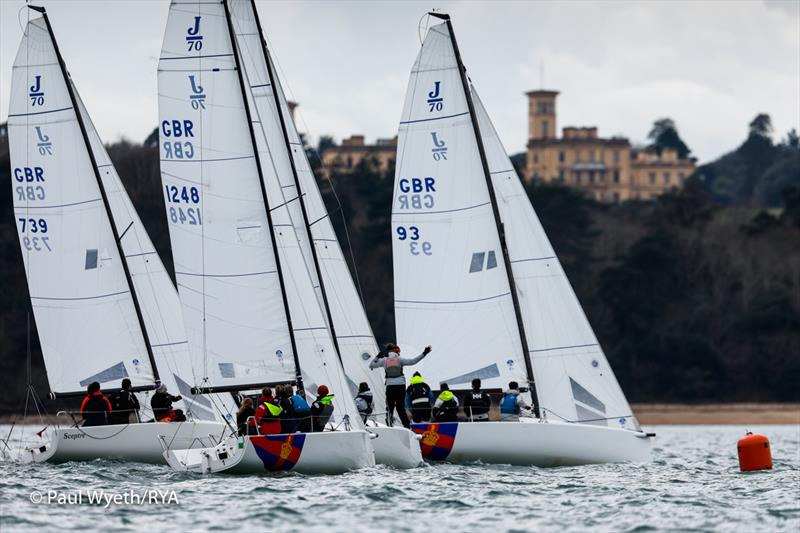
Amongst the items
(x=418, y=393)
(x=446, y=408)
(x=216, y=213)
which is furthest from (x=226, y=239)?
(x=446, y=408)

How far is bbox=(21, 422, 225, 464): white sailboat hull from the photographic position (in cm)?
2423

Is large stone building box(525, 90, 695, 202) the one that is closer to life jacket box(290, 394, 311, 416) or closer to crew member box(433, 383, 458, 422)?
crew member box(433, 383, 458, 422)

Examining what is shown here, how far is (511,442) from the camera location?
24.2m

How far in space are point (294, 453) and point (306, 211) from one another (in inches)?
261

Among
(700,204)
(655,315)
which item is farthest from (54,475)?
(700,204)

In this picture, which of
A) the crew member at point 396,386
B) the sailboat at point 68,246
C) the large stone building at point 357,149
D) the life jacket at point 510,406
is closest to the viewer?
the crew member at point 396,386

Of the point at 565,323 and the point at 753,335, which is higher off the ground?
the point at 753,335

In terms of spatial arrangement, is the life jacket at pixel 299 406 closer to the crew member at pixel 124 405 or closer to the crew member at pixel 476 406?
the crew member at pixel 476 406

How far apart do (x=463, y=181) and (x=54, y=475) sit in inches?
318

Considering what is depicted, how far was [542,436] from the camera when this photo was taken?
24281 mm

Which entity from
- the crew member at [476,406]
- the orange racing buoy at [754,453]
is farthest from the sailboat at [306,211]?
the orange racing buoy at [754,453]

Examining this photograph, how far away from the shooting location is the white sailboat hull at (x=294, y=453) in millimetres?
20938

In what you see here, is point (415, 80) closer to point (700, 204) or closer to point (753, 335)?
point (753, 335)

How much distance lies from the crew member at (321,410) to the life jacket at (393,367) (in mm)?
2533
